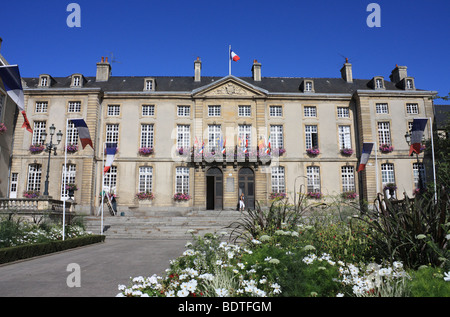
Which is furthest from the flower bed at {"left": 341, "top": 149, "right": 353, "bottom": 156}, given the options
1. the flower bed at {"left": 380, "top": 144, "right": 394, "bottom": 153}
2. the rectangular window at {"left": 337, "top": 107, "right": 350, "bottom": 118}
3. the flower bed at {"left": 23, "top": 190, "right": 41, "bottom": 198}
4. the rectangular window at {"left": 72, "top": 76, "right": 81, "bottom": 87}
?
the flower bed at {"left": 23, "top": 190, "right": 41, "bottom": 198}

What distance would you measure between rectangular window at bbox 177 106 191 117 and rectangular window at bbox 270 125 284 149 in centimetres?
659

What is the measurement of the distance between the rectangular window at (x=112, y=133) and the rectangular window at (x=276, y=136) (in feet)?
39.1

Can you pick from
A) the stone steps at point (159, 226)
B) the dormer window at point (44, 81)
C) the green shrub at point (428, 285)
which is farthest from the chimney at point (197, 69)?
the green shrub at point (428, 285)

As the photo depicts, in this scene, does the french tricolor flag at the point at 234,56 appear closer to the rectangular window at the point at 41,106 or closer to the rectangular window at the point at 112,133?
the rectangular window at the point at 112,133

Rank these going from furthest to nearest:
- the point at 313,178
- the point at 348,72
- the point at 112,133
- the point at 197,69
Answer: the point at 348,72 < the point at 197,69 < the point at 112,133 < the point at 313,178

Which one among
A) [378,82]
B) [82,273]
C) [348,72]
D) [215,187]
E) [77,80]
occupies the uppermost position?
[348,72]

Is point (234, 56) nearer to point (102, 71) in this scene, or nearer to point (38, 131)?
point (102, 71)

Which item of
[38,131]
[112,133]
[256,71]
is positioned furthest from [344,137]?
[38,131]

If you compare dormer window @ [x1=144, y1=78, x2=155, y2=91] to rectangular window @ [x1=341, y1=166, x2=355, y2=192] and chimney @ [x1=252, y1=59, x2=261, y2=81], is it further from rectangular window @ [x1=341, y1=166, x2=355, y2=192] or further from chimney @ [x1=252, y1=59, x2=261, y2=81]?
rectangular window @ [x1=341, y1=166, x2=355, y2=192]

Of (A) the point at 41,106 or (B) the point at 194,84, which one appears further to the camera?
(B) the point at 194,84

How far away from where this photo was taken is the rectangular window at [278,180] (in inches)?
981

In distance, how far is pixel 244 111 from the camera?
25.8 m

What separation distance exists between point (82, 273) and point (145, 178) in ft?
59.6
